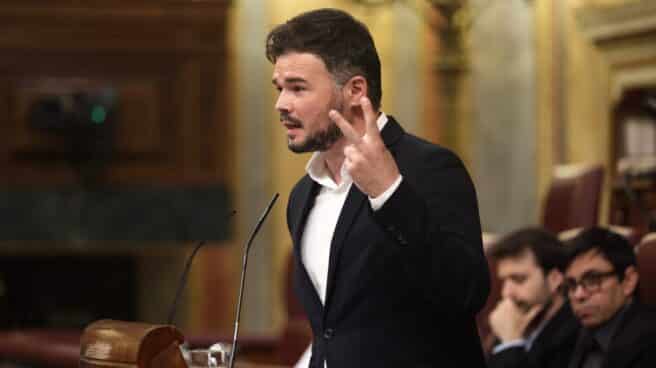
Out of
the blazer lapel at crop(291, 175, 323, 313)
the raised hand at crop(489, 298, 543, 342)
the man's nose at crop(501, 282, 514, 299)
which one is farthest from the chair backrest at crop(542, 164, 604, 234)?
the blazer lapel at crop(291, 175, 323, 313)

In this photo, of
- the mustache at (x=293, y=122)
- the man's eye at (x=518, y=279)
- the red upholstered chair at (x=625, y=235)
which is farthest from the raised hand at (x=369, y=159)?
the man's eye at (x=518, y=279)

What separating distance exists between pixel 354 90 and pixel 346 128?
239 millimetres

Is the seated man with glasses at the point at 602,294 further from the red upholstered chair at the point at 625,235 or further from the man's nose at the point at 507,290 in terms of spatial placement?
the man's nose at the point at 507,290

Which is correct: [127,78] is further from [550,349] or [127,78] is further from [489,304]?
[550,349]

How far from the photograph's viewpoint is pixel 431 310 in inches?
84.4

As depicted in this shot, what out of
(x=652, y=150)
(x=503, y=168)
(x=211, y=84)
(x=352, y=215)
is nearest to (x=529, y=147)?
(x=503, y=168)

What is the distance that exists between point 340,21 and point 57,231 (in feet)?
16.7

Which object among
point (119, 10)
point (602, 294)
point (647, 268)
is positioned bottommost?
point (602, 294)

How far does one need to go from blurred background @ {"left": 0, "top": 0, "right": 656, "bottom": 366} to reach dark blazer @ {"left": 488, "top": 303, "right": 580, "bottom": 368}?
117 inches

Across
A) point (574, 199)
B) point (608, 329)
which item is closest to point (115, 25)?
point (574, 199)

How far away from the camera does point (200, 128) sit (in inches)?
285

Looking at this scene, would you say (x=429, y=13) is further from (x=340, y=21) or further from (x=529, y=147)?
(x=340, y=21)

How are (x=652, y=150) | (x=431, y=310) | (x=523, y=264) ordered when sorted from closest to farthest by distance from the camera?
1. (x=431, y=310)
2. (x=523, y=264)
3. (x=652, y=150)

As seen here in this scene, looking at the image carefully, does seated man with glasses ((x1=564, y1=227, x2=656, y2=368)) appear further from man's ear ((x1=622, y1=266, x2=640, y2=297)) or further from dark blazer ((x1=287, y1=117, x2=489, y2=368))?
dark blazer ((x1=287, y1=117, x2=489, y2=368))
